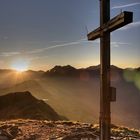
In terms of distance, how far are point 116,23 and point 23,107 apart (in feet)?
367

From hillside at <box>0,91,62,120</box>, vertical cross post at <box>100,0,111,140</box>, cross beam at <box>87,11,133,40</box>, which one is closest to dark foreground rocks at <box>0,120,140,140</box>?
vertical cross post at <box>100,0,111,140</box>

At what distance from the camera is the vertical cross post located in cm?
981

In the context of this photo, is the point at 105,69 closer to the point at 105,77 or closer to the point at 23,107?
the point at 105,77

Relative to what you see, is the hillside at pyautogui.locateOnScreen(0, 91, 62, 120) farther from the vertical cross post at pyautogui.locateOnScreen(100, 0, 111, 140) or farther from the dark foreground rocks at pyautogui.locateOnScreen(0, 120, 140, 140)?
the vertical cross post at pyautogui.locateOnScreen(100, 0, 111, 140)

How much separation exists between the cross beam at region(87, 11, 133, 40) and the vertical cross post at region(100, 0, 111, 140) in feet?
0.55

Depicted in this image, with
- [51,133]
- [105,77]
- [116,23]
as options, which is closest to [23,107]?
[51,133]

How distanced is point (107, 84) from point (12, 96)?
417 feet

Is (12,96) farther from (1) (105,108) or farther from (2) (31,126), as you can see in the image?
(1) (105,108)

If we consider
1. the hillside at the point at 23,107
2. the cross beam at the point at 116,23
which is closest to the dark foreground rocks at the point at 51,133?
the cross beam at the point at 116,23

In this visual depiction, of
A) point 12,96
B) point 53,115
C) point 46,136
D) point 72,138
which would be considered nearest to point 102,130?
point 72,138

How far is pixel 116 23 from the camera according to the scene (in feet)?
30.6

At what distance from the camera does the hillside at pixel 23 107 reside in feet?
367

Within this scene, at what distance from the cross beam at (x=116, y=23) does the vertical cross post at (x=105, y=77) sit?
6.7 inches

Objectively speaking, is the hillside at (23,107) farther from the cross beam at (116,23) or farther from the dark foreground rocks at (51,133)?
the cross beam at (116,23)
